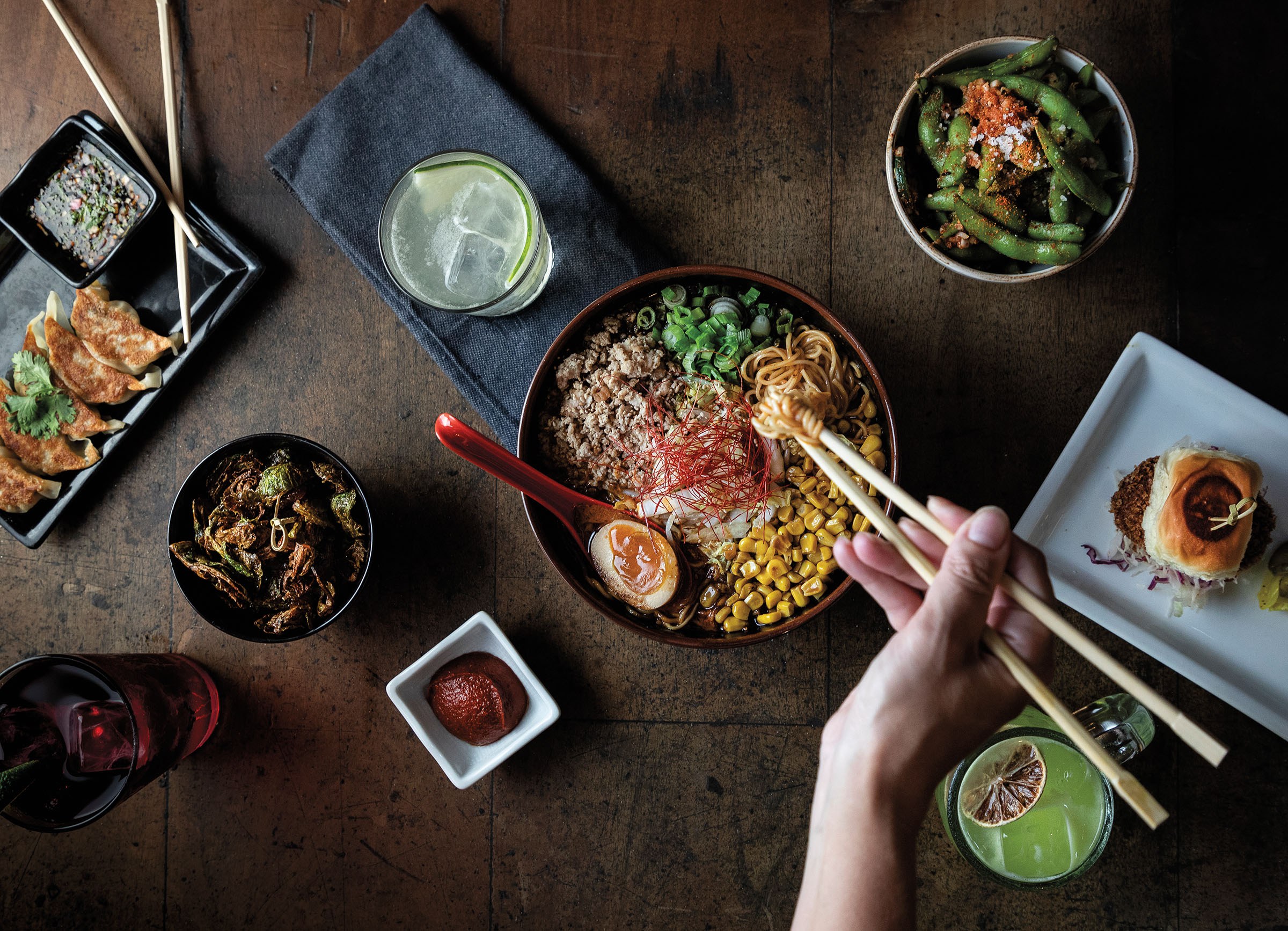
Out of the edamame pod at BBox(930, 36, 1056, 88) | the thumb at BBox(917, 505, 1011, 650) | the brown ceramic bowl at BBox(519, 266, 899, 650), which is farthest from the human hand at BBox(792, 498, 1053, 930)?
the edamame pod at BBox(930, 36, 1056, 88)

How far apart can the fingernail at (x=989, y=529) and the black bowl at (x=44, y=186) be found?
109 inches

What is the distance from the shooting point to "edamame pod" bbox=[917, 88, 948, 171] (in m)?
2.38

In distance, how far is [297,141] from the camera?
2.73 metres

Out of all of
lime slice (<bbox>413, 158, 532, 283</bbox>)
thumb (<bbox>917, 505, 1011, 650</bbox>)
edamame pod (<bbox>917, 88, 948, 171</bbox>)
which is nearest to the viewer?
thumb (<bbox>917, 505, 1011, 650</bbox>)

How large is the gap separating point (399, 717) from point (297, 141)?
2046mm

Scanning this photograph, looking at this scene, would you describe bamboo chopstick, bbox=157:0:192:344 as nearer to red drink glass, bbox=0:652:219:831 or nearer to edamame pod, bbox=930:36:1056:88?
red drink glass, bbox=0:652:219:831

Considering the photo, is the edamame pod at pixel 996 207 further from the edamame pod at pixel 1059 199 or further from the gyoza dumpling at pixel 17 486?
the gyoza dumpling at pixel 17 486

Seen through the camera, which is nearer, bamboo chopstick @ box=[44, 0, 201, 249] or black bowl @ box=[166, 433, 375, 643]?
black bowl @ box=[166, 433, 375, 643]

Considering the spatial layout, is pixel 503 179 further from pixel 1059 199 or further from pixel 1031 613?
pixel 1031 613

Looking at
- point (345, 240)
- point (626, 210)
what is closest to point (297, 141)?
point (345, 240)

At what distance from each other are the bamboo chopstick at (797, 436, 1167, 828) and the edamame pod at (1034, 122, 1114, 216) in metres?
1.06

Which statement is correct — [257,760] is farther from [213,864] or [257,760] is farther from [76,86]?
[76,86]

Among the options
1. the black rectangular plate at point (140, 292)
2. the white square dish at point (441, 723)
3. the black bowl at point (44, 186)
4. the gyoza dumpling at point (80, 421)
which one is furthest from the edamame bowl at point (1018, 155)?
the gyoza dumpling at point (80, 421)

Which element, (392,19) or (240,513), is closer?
(240,513)
